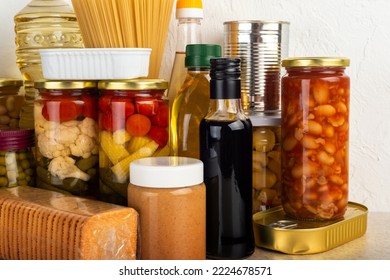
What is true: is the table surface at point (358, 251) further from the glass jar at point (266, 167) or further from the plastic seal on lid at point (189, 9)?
the plastic seal on lid at point (189, 9)

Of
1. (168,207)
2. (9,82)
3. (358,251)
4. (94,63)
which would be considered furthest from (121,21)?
(358,251)

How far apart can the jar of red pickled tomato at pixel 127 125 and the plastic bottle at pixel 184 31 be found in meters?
0.15

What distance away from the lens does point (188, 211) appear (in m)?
0.73

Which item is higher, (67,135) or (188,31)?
(188,31)

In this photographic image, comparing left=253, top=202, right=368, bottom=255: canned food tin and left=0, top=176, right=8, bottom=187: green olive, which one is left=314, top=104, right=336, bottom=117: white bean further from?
left=0, top=176, right=8, bottom=187: green olive

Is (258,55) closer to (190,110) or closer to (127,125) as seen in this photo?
(190,110)

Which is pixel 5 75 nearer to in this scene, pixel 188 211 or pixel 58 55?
pixel 58 55

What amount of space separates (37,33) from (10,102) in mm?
125

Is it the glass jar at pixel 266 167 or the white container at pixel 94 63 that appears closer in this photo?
the white container at pixel 94 63

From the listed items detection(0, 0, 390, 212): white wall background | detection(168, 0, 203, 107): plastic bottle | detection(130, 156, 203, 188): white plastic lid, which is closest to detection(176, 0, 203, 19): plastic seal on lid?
detection(168, 0, 203, 107): plastic bottle

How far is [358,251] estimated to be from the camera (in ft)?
2.77

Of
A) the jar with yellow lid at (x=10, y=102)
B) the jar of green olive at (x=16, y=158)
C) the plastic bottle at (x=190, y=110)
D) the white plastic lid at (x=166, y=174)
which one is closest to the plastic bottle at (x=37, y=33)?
the jar with yellow lid at (x=10, y=102)

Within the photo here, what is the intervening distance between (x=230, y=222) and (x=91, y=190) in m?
0.22

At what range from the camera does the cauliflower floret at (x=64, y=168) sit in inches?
33.5
